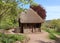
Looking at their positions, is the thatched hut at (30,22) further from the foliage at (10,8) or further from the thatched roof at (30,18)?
the foliage at (10,8)

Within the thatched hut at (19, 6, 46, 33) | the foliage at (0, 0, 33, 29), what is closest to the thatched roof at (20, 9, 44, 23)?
the thatched hut at (19, 6, 46, 33)

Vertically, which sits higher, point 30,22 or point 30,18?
point 30,18

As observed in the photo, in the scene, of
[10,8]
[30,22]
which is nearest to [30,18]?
[30,22]

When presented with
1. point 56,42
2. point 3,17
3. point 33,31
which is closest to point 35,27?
point 33,31

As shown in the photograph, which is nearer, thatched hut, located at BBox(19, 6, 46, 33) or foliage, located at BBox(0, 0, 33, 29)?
foliage, located at BBox(0, 0, 33, 29)

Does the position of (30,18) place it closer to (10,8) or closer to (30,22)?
(30,22)

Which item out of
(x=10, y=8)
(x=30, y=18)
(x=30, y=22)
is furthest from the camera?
(x=30, y=18)

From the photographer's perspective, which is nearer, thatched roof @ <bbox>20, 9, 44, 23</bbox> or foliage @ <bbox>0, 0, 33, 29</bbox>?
foliage @ <bbox>0, 0, 33, 29</bbox>

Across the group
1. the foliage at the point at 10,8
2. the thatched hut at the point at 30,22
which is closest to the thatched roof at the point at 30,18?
the thatched hut at the point at 30,22

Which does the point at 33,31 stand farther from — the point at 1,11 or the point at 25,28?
the point at 1,11

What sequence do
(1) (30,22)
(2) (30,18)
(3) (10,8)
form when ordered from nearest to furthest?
(3) (10,8) < (1) (30,22) < (2) (30,18)

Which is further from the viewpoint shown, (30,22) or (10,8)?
(30,22)

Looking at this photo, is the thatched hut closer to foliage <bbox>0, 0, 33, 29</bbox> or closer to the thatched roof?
the thatched roof

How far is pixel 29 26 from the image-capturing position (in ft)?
119
